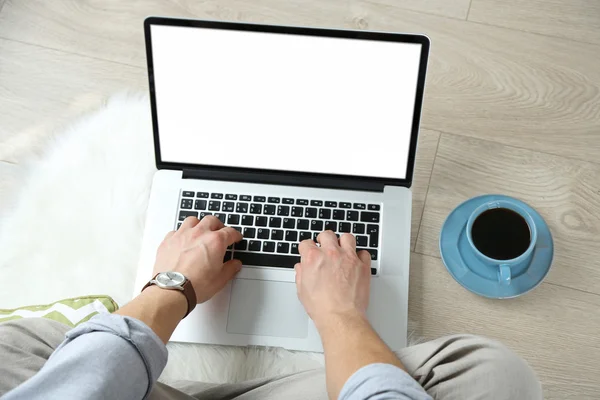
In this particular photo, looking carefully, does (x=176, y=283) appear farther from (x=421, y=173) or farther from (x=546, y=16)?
(x=546, y=16)

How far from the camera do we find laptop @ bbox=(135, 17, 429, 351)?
74 centimetres

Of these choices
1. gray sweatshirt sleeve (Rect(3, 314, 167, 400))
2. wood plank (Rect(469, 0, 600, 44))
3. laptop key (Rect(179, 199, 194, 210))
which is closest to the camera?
gray sweatshirt sleeve (Rect(3, 314, 167, 400))

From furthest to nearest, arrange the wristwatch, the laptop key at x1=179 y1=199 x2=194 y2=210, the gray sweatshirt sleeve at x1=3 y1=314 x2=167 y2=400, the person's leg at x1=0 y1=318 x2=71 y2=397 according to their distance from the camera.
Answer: the laptop key at x1=179 y1=199 x2=194 y2=210, the wristwatch, the person's leg at x1=0 y1=318 x2=71 y2=397, the gray sweatshirt sleeve at x1=3 y1=314 x2=167 y2=400

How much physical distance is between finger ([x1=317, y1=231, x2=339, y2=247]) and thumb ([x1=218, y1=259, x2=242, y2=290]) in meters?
0.11

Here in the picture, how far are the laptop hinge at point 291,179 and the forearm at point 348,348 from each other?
181 mm

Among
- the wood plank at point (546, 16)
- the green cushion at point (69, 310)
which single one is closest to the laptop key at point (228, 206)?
the green cushion at point (69, 310)

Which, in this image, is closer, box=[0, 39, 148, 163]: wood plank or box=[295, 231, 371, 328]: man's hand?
box=[295, 231, 371, 328]: man's hand

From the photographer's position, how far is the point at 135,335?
24.0 inches

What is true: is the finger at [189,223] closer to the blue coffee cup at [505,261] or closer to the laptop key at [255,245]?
the laptop key at [255,245]

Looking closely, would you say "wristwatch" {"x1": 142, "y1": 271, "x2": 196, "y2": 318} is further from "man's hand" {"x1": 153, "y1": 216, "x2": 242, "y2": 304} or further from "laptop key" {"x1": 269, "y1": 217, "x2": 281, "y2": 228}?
"laptop key" {"x1": 269, "y1": 217, "x2": 281, "y2": 228}

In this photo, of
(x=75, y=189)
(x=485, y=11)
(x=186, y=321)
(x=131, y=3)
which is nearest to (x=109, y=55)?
(x=131, y=3)

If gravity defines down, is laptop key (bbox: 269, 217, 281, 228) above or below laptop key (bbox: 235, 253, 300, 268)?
above

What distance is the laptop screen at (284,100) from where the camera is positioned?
2.43ft

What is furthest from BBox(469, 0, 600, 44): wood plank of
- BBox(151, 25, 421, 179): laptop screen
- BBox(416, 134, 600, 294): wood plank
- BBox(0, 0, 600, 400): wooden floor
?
BBox(151, 25, 421, 179): laptop screen
